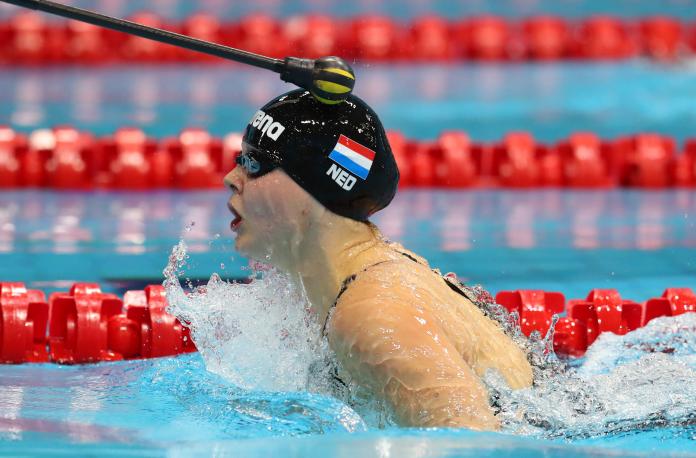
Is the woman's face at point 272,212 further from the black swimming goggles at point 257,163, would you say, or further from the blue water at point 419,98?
the blue water at point 419,98

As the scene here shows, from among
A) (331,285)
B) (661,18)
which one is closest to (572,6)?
(661,18)

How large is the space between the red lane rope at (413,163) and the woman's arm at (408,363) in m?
3.81

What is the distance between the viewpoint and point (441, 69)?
8734mm

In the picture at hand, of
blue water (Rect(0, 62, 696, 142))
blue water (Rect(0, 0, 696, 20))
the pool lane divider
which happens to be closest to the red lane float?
the pool lane divider

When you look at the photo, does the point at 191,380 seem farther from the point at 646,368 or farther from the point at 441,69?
the point at 441,69

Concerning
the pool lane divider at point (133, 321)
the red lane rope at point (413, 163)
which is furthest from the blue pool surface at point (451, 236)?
the pool lane divider at point (133, 321)

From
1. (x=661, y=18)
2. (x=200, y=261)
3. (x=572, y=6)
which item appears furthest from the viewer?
(x=572, y=6)

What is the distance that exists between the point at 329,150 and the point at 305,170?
0.07m

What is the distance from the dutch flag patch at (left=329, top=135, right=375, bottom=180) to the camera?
2404 millimetres

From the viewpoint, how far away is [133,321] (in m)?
3.54

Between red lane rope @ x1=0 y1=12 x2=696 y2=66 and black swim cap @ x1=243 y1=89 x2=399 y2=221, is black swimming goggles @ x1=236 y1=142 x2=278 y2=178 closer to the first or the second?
black swim cap @ x1=243 y1=89 x2=399 y2=221

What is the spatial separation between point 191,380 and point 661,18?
24.3 feet

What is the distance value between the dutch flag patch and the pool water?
462 millimetres

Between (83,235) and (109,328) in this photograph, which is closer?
(109,328)
